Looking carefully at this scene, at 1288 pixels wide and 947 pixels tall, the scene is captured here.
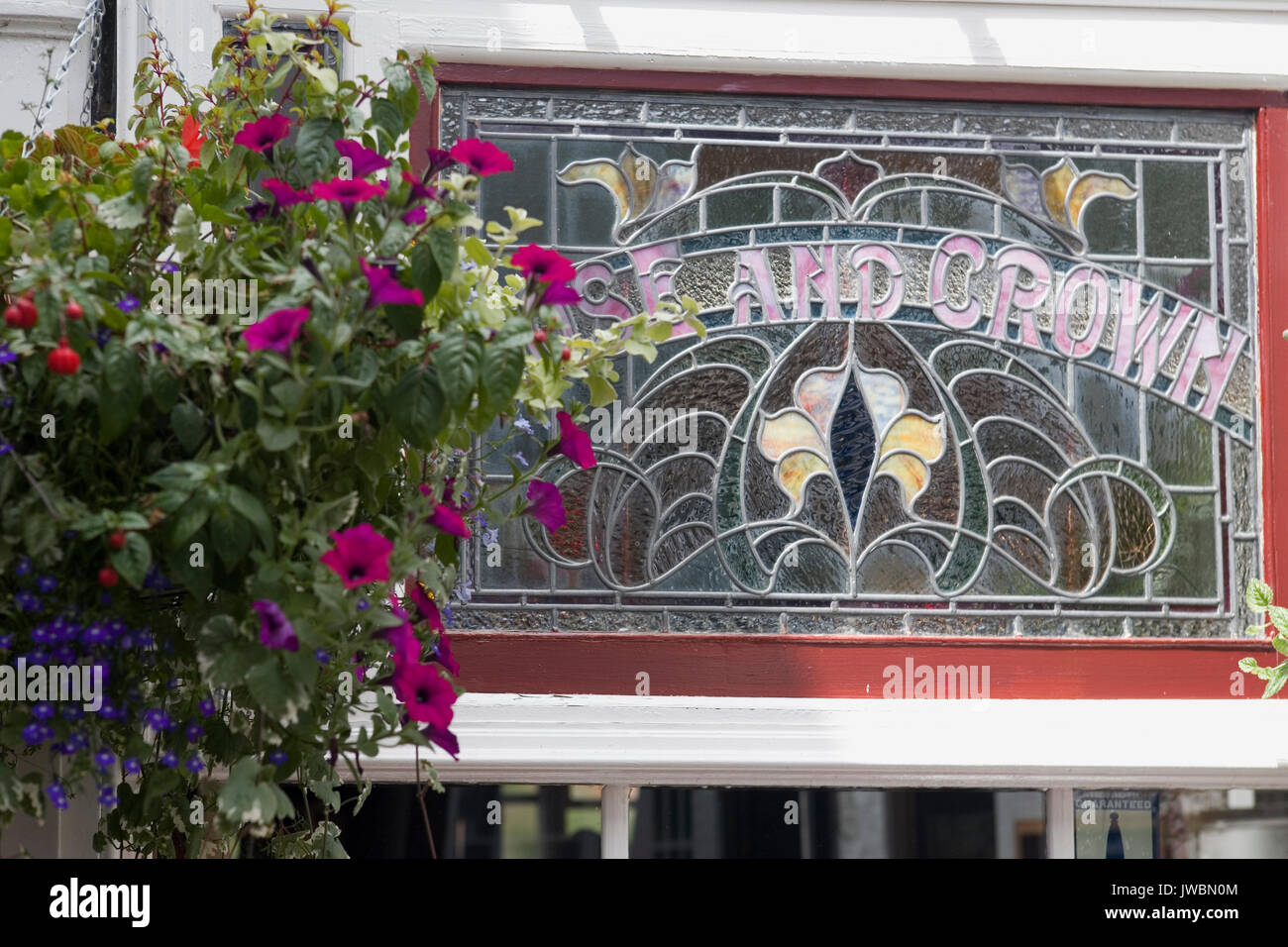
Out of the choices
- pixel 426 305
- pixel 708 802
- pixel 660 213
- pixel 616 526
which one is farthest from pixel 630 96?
pixel 708 802

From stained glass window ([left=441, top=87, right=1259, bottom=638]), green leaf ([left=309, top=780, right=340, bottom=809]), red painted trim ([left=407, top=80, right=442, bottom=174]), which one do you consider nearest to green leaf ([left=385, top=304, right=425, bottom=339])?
green leaf ([left=309, top=780, right=340, bottom=809])

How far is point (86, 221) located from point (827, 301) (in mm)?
1502

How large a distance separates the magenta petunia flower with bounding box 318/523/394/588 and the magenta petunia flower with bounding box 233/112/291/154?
503 millimetres

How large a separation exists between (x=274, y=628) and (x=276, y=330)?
307 millimetres

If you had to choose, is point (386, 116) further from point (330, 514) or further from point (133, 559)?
point (133, 559)

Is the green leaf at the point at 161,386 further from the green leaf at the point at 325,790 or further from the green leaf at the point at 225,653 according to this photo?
the green leaf at the point at 325,790

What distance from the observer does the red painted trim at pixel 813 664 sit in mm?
2520

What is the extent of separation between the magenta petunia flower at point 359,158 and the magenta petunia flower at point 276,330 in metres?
0.22

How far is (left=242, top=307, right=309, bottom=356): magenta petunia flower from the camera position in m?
1.33

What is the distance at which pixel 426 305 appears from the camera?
5.04 feet

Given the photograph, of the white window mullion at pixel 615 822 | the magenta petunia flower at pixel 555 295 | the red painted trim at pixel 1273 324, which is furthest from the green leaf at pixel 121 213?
the red painted trim at pixel 1273 324

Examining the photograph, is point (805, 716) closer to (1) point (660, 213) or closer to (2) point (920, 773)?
(2) point (920, 773)

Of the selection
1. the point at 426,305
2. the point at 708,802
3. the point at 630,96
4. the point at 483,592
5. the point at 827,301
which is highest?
the point at 630,96

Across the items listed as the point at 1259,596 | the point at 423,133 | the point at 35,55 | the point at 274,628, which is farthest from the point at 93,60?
the point at 1259,596
